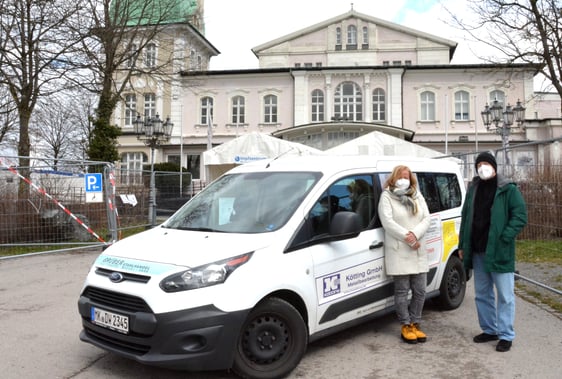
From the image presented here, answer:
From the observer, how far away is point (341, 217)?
4.16m

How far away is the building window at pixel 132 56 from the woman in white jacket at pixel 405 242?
17.7 m

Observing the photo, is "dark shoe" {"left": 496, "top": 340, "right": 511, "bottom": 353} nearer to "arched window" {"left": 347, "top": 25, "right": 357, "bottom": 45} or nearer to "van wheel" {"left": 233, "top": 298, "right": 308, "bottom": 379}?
"van wheel" {"left": 233, "top": 298, "right": 308, "bottom": 379}

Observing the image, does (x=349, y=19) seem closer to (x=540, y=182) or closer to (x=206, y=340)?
(x=540, y=182)

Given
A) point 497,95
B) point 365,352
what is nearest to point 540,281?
point 365,352

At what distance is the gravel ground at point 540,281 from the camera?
6648 millimetres

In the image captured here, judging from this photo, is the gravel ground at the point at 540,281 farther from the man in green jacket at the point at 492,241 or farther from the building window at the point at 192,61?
the building window at the point at 192,61

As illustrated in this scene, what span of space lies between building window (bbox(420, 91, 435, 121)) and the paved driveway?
32.1 meters

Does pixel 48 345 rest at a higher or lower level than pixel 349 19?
lower

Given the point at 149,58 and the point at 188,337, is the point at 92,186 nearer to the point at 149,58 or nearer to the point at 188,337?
the point at 188,337

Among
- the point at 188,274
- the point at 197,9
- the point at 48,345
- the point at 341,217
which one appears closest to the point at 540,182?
the point at 341,217

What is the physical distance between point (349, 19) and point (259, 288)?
41804 millimetres

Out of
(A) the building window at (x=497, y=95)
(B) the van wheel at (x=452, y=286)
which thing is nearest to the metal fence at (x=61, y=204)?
(B) the van wheel at (x=452, y=286)

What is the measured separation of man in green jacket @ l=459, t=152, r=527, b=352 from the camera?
4.55 m

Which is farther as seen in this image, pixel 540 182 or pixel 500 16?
pixel 500 16
